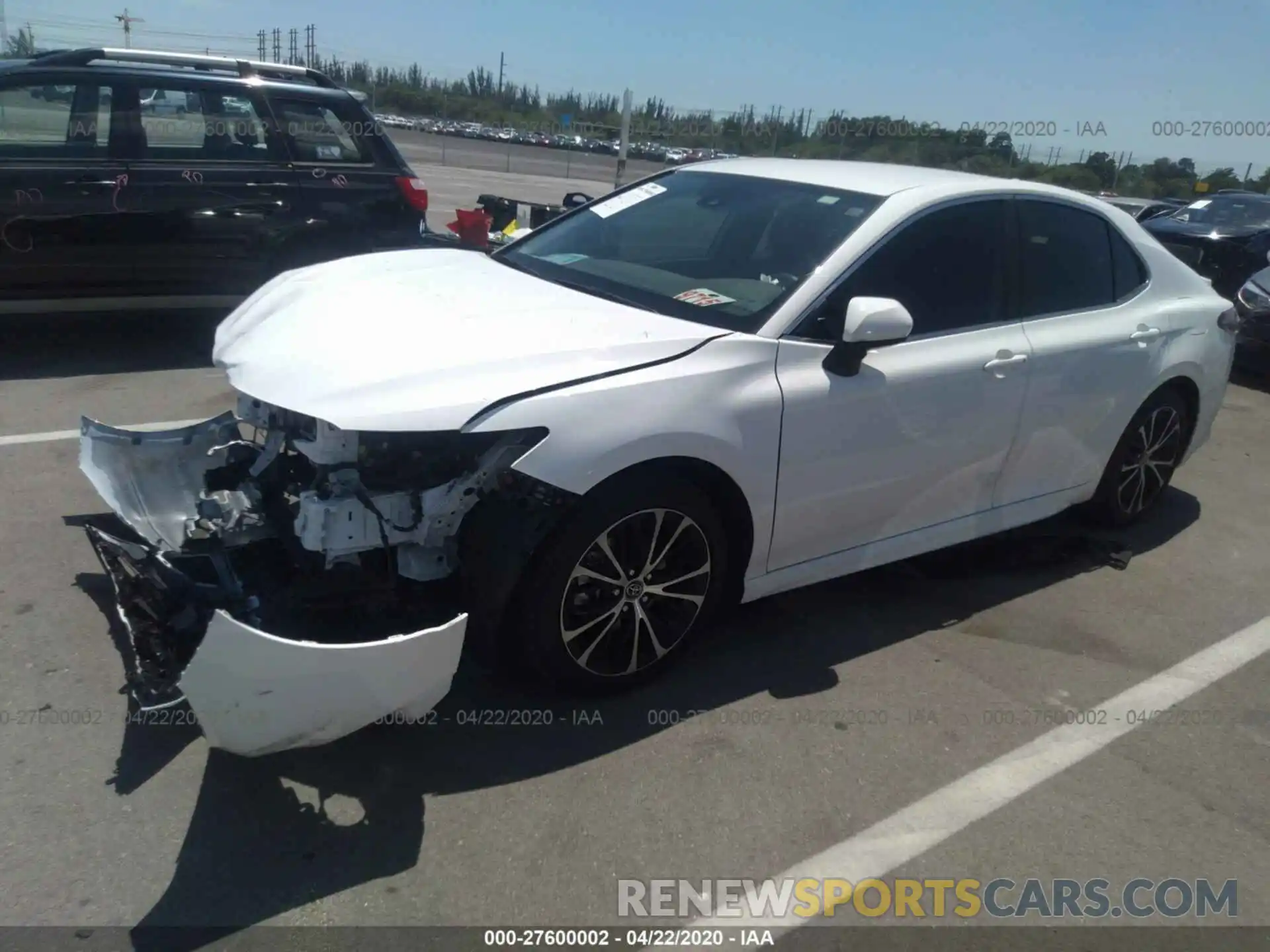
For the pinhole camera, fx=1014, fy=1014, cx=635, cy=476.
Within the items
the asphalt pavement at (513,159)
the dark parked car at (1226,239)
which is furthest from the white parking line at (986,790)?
the asphalt pavement at (513,159)

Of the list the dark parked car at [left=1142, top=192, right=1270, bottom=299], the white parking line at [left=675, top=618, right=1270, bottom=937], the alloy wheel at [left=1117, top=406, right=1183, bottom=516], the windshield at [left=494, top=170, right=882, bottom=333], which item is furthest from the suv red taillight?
the dark parked car at [left=1142, top=192, right=1270, bottom=299]

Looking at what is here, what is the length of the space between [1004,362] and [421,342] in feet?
7.53

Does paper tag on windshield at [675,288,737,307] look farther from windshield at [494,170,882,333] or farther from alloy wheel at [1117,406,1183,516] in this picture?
alloy wheel at [1117,406,1183,516]

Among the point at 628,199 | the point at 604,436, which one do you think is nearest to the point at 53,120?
the point at 628,199

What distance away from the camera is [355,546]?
118 inches

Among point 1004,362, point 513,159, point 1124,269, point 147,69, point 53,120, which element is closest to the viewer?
point 1004,362

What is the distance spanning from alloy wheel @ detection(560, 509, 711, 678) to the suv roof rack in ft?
17.2

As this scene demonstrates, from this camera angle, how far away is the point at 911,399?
370cm

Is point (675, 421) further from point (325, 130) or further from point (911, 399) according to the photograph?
point (325, 130)

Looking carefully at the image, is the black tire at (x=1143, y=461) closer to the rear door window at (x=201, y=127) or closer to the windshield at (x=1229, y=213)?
the rear door window at (x=201, y=127)

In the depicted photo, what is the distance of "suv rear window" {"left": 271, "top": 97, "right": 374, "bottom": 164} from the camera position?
22.5 ft

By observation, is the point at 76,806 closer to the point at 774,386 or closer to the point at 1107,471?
the point at 774,386

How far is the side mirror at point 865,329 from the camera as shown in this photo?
11.0 ft

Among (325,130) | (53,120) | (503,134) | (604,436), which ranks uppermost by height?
(503,134)
